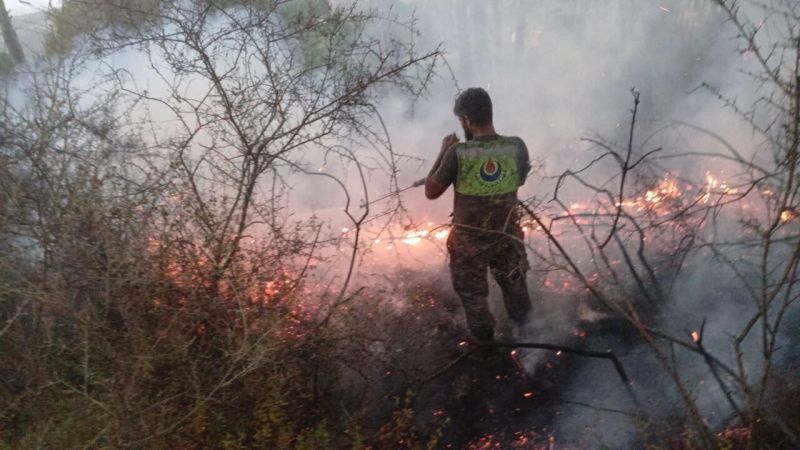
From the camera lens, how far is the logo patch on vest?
3768 mm

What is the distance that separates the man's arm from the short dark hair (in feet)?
0.62

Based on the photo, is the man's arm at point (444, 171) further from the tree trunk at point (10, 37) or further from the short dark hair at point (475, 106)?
the tree trunk at point (10, 37)

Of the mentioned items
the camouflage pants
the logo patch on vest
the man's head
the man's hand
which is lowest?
the camouflage pants

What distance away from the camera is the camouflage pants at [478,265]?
153 inches

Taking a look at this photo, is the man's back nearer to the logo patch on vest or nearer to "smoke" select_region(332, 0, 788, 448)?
the logo patch on vest

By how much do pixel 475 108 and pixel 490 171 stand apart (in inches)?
17.4

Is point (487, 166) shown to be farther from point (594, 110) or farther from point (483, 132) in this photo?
point (594, 110)

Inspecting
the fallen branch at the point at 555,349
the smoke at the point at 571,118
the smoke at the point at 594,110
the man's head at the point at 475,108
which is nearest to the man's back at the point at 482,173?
the man's head at the point at 475,108

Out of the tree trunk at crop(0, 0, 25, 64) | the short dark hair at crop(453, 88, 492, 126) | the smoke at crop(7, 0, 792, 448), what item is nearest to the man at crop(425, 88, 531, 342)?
the short dark hair at crop(453, 88, 492, 126)

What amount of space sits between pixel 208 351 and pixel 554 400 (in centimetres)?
220

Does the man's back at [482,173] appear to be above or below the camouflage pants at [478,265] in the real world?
above

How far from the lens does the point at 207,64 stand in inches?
141

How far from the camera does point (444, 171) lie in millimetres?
3807

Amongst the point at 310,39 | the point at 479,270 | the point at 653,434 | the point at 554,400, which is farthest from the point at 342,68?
the point at 653,434
